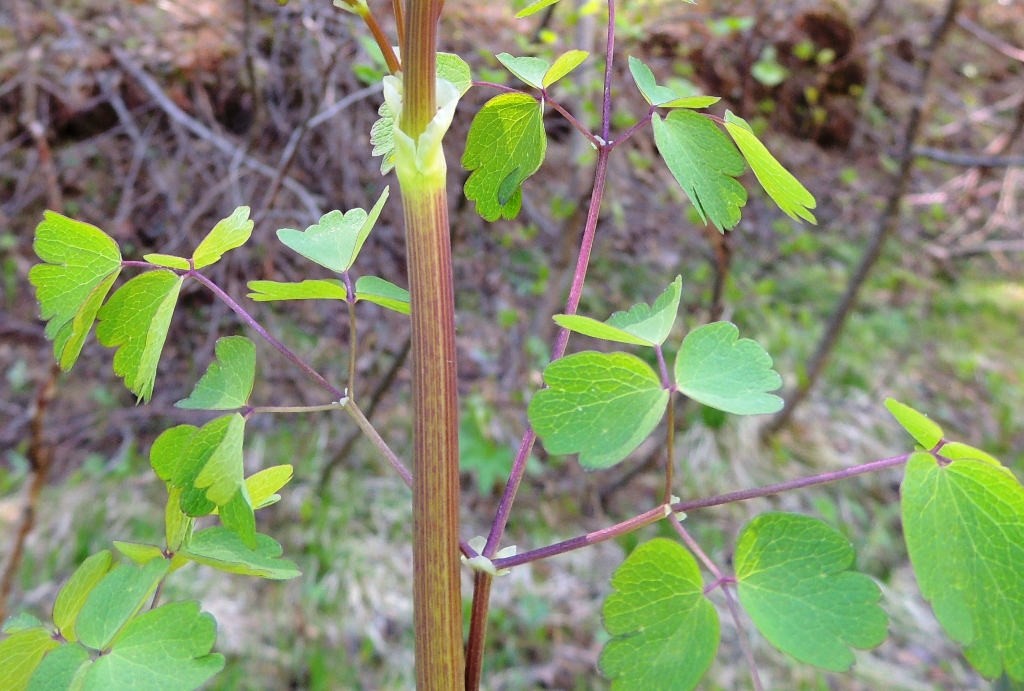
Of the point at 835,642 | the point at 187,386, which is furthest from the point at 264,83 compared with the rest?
the point at 835,642

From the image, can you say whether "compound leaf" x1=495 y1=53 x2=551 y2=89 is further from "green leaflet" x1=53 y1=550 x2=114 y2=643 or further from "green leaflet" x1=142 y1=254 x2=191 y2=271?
"green leaflet" x1=53 y1=550 x2=114 y2=643

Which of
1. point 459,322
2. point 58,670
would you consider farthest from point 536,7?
point 459,322

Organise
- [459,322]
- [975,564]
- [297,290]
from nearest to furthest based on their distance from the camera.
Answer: [975,564], [297,290], [459,322]

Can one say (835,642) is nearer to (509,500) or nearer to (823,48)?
(509,500)

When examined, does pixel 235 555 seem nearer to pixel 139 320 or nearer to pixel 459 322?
pixel 139 320

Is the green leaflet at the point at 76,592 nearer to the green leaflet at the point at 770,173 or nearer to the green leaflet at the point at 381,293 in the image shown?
the green leaflet at the point at 381,293

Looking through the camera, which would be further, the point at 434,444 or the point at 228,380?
the point at 228,380
